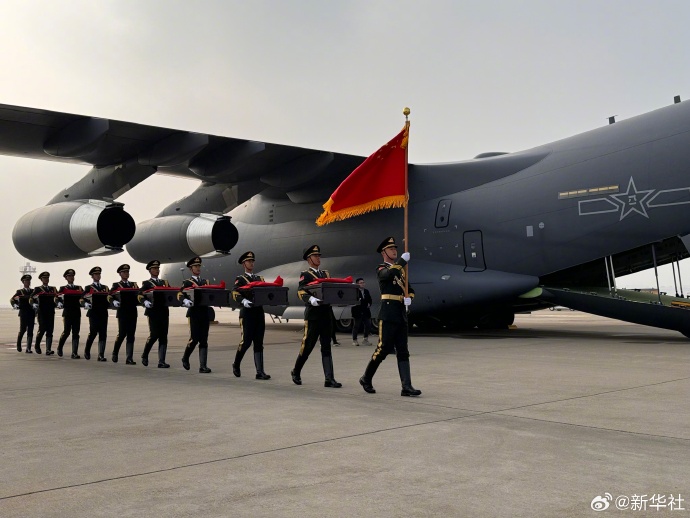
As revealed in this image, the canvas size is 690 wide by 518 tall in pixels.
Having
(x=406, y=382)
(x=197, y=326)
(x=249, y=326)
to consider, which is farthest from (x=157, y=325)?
(x=406, y=382)

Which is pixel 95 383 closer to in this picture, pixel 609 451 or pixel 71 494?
pixel 71 494

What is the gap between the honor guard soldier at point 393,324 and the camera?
693 centimetres

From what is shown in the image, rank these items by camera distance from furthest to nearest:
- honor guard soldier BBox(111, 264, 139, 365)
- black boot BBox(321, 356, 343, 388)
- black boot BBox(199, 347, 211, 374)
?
1. honor guard soldier BBox(111, 264, 139, 365)
2. black boot BBox(199, 347, 211, 374)
3. black boot BBox(321, 356, 343, 388)

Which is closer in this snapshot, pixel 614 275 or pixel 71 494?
pixel 71 494

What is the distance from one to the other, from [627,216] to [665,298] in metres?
1.86

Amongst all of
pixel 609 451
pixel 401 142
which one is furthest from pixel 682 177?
pixel 609 451

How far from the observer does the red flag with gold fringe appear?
9961mm

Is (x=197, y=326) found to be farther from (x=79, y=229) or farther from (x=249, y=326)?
(x=79, y=229)

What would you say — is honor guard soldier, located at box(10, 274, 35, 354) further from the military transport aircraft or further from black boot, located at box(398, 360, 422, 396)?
black boot, located at box(398, 360, 422, 396)

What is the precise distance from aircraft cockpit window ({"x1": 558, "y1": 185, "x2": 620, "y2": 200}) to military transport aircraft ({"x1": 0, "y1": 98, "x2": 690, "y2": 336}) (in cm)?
2

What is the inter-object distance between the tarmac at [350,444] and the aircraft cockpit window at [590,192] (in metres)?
4.67

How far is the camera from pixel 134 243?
618 inches

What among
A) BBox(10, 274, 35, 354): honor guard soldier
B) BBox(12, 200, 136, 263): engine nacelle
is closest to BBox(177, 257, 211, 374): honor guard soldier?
BBox(12, 200, 136, 263): engine nacelle

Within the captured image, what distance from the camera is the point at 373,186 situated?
10.2m
